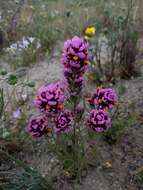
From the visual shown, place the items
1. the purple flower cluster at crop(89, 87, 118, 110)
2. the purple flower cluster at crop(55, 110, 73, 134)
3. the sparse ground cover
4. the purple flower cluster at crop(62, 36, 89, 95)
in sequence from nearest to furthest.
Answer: the purple flower cluster at crop(62, 36, 89, 95) → the purple flower cluster at crop(55, 110, 73, 134) → the purple flower cluster at crop(89, 87, 118, 110) → the sparse ground cover

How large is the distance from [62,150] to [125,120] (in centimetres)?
54

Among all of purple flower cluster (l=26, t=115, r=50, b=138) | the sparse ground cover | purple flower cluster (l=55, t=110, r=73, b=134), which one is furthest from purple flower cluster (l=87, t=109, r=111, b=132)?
the sparse ground cover

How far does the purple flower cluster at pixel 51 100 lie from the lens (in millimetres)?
2268

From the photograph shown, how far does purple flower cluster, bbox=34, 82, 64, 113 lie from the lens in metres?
2.27

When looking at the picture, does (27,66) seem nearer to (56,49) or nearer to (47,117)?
(56,49)

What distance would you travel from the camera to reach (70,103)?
2408 millimetres

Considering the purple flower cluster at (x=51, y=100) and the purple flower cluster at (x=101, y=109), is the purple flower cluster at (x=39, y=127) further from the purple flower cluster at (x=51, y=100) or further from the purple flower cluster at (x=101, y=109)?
the purple flower cluster at (x=101, y=109)

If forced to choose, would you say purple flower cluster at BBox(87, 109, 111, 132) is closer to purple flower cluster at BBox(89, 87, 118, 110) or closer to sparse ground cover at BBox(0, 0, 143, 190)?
purple flower cluster at BBox(89, 87, 118, 110)

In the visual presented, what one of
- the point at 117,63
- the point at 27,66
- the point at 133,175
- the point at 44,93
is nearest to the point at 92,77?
the point at 117,63

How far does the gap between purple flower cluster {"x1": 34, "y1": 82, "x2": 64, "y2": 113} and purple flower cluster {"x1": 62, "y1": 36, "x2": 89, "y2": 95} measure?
11 cm

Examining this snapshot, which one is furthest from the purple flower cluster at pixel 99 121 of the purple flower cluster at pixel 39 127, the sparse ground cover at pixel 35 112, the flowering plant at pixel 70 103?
the sparse ground cover at pixel 35 112

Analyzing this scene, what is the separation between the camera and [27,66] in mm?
4570

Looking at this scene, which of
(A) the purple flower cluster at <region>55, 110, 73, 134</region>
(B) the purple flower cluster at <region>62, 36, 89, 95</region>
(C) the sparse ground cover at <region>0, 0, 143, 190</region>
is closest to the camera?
(B) the purple flower cluster at <region>62, 36, 89, 95</region>

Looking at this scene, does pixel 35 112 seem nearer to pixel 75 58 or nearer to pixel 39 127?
pixel 39 127
